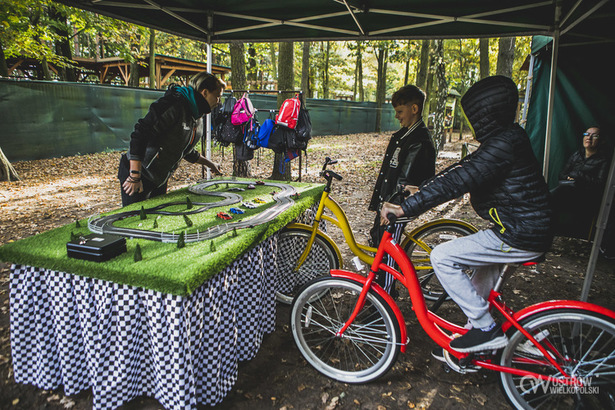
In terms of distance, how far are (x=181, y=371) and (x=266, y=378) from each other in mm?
791

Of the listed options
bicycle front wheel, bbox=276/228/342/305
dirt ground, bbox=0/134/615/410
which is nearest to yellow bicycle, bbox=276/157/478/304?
bicycle front wheel, bbox=276/228/342/305

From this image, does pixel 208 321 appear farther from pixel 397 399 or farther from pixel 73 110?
pixel 73 110

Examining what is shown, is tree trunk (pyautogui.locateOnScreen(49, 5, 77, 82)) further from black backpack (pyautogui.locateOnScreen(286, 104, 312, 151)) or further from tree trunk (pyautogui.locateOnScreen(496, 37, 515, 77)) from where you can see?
tree trunk (pyautogui.locateOnScreen(496, 37, 515, 77))

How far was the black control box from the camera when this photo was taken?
1824 millimetres

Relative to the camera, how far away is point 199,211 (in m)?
2.82

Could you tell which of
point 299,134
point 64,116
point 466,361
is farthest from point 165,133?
point 64,116

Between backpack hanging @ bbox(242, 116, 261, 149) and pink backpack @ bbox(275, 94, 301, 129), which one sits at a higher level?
pink backpack @ bbox(275, 94, 301, 129)

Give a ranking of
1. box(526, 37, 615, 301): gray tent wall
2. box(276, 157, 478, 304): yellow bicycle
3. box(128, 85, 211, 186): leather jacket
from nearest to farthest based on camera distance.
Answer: box(128, 85, 211, 186): leather jacket < box(276, 157, 478, 304): yellow bicycle < box(526, 37, 615, 301): gray tent wall

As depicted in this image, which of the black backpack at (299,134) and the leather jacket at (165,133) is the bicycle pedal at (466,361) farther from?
the black backpack at (299,134)

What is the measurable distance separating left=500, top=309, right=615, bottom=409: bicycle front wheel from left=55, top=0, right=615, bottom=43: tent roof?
291 cm

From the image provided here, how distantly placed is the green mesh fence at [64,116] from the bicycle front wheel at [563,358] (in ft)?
38.9

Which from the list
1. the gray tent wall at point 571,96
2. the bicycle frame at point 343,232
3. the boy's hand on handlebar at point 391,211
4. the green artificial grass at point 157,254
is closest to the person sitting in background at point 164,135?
the green artificial grass at point 157,254

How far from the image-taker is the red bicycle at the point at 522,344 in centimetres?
195

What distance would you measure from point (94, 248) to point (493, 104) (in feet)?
7.48
